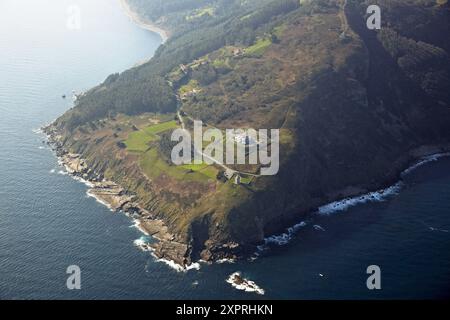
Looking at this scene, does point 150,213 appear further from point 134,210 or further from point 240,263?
point 240,263

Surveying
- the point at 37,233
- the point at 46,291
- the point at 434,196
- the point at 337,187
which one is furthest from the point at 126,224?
the point at 434,196

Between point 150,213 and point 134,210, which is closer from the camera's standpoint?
point 150,213

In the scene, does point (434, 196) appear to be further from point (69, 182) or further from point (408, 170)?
point (69, 182)

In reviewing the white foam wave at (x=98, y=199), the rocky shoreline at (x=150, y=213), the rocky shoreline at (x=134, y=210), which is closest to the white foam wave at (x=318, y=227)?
the rocky shoreline at (x=150, y=213)

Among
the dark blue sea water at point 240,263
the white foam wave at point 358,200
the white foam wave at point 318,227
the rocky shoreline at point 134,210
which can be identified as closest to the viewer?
the dark blue sea water at point 240,263

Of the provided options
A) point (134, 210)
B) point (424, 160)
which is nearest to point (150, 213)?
point (134, 210)

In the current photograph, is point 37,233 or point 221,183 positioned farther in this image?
point 221,183

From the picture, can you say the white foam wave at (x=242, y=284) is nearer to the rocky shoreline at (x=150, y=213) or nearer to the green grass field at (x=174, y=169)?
the rocky shoreline at (x=150, y=213)
